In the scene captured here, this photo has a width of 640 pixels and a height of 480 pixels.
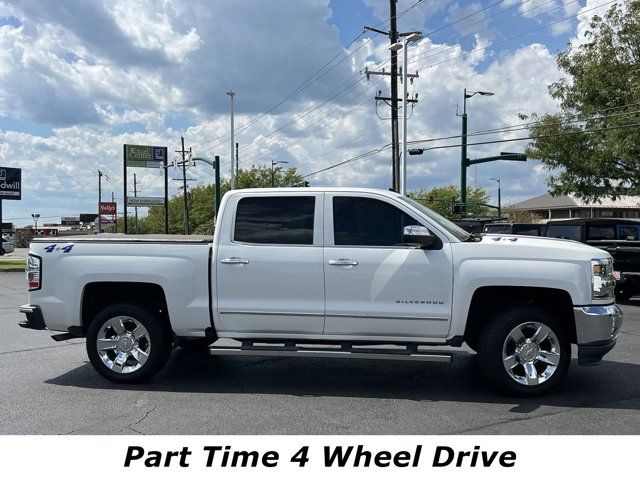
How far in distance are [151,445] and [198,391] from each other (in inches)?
59.7

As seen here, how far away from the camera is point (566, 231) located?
1437cm

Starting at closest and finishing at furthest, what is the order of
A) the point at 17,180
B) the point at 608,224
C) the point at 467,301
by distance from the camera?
the point at 467,301
the point at 608,224
the point at 17,180

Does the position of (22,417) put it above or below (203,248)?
below

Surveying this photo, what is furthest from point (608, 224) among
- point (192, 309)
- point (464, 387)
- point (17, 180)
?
point (17, 180)

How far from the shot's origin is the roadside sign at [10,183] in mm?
36141

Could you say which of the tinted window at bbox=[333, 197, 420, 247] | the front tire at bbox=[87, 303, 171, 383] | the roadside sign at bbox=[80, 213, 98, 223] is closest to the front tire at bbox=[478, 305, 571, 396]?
the tinted window at bbox=[333, 197, 420, 247]

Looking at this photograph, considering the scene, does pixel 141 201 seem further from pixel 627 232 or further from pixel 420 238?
pixel 420 238

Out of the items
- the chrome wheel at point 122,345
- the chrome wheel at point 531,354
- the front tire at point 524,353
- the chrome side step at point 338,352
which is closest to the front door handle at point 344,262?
the chrome side step at point 338,352

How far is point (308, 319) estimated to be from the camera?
582 centimetres

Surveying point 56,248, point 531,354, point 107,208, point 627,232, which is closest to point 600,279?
point 531,354

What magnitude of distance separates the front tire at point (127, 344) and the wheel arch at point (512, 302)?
3.12m

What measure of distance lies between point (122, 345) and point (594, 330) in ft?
15.1

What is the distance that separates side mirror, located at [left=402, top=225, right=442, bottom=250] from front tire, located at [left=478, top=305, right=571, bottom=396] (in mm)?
924

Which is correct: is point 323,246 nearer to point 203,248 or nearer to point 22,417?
point 203,248
